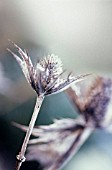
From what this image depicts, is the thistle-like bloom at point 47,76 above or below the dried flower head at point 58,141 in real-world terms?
above

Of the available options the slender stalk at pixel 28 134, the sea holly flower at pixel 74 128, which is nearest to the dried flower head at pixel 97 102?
the sea holly flower at pixel 74 128

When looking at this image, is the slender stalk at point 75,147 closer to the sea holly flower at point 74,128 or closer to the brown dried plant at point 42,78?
the sea holly flower at point 74,128

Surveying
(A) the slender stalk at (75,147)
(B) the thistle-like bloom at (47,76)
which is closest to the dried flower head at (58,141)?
(A) the slender stalk at (75,147)

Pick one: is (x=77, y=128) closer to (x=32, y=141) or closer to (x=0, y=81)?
(x=32, y=141)

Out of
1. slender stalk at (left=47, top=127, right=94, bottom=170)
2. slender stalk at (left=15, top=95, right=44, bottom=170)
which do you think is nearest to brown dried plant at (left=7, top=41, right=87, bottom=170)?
slender stalk at (left=15, top=95, right=44, bottom=170)

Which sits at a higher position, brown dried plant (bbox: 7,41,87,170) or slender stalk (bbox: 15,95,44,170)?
brown dried plant (bbox: 7,41,87,170)

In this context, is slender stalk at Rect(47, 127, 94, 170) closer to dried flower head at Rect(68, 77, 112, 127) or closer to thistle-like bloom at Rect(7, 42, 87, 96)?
dried flower head at Rect(68, 77, 112, 127)

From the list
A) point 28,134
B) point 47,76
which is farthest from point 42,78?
point 28,134
